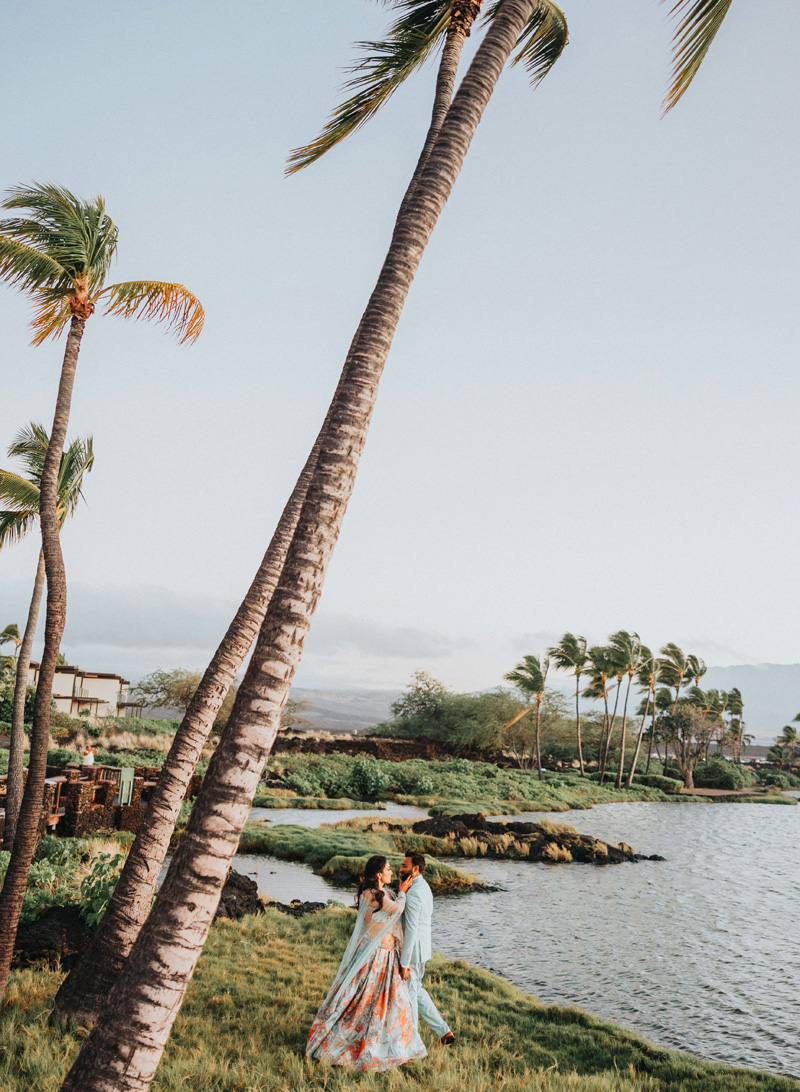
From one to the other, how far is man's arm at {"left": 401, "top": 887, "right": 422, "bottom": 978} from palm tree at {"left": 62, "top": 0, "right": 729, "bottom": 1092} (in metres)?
3.05

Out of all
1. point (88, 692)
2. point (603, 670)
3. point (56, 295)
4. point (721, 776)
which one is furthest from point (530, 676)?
point (56, 295)

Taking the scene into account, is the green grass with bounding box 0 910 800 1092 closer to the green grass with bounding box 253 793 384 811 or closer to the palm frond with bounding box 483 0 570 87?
the palm frond with bounding box 483 0 570 87

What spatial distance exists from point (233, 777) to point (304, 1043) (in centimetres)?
476

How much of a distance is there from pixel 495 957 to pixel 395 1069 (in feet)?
22.6

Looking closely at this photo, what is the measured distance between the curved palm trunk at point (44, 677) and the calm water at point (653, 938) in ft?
25.7

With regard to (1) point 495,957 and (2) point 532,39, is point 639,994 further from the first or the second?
(2) point 532,39

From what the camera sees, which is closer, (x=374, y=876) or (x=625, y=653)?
(x=374, y=876)

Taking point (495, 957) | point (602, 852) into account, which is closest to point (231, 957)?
point (495, 957)

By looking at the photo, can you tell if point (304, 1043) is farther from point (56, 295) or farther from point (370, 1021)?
point (56, 295)

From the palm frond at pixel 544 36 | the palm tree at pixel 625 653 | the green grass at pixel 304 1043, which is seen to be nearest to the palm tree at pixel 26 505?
the green grass at pixel 304 1043

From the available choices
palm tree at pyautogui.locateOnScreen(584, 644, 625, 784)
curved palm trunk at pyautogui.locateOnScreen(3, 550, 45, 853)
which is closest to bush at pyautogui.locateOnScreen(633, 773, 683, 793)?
palm tree at pyautogui.locateOnScreen(584, 644, 625, 784)

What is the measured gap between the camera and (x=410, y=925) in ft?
20.4

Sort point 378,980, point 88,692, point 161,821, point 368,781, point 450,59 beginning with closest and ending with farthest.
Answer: point 161,821 < point 378,980 < point 450,59 < point 368,781 < point 88,692

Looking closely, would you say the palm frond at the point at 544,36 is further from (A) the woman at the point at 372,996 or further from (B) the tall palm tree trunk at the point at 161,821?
(A) the woman at the point at 372,996
